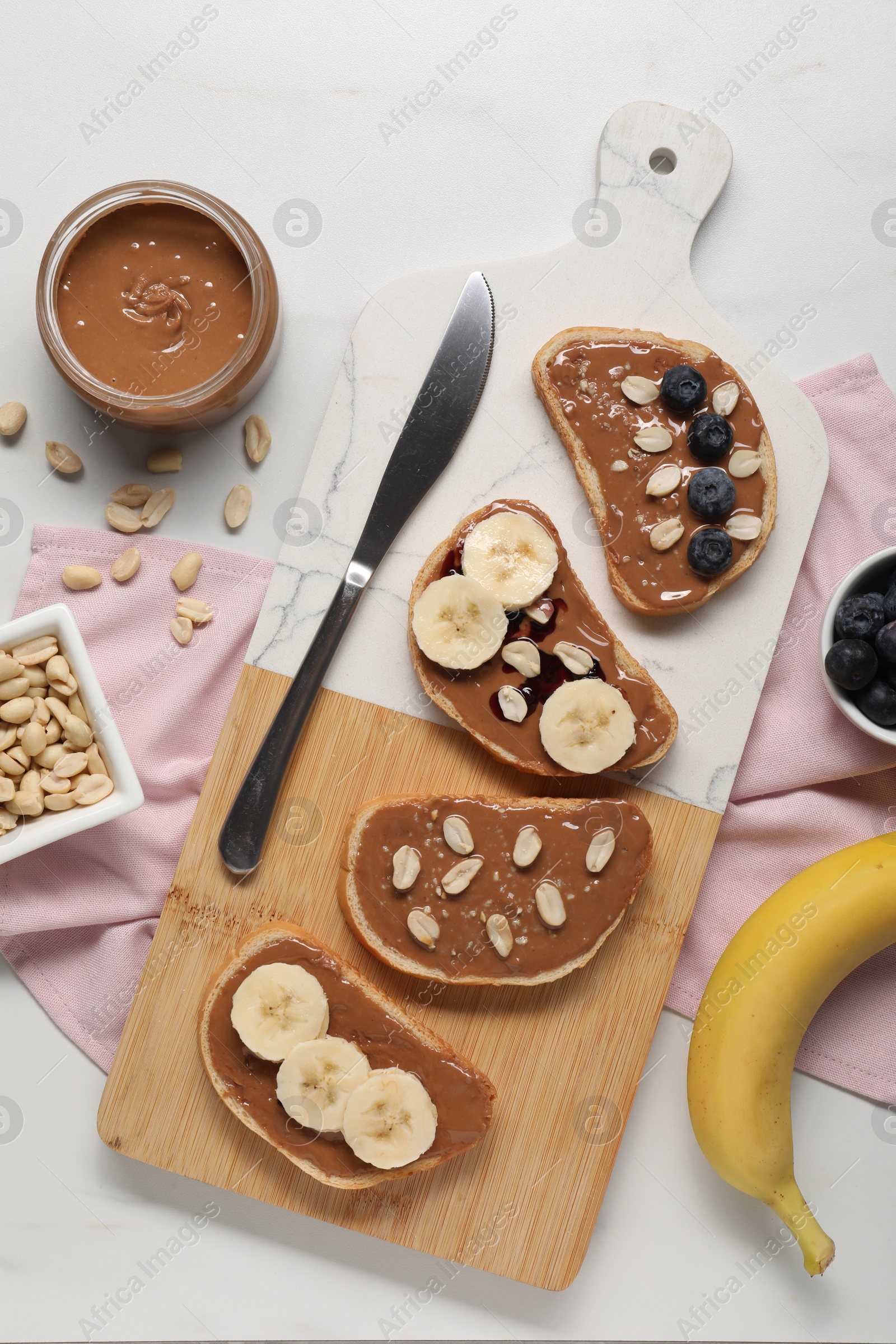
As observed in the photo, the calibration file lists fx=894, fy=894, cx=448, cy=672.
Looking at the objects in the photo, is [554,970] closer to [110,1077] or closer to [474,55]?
[110,1077]

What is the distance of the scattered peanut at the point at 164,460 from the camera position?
2.45 m

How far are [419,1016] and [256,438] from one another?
5.32 ft

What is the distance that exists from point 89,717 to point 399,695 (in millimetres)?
771

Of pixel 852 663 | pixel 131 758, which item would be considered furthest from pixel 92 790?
pixel 852 663

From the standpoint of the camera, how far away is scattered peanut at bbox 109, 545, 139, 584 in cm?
245

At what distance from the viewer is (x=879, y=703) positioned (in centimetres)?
221

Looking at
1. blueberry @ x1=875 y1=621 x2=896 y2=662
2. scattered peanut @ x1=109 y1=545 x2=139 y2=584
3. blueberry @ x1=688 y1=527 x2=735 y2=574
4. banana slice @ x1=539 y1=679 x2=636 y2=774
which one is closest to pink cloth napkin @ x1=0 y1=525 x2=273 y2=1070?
scattered peanut @ x1=109 y1=545 x2=139 y2=584

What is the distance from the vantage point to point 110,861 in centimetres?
246

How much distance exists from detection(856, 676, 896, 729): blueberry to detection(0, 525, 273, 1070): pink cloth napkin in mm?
1601

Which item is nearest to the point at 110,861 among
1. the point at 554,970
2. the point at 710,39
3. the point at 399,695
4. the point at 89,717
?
the point at 89,717

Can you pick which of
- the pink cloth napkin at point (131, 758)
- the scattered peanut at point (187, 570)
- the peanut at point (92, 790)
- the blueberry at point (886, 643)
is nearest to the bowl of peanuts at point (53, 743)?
the peanut at point (92, 790)

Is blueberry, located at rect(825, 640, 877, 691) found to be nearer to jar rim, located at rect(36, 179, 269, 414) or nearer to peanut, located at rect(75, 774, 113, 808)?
jar rim, located at rect(36, 179, 269, 414)

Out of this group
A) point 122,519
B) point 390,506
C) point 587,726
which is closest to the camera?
point 587,726

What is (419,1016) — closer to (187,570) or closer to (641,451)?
(187,570)
